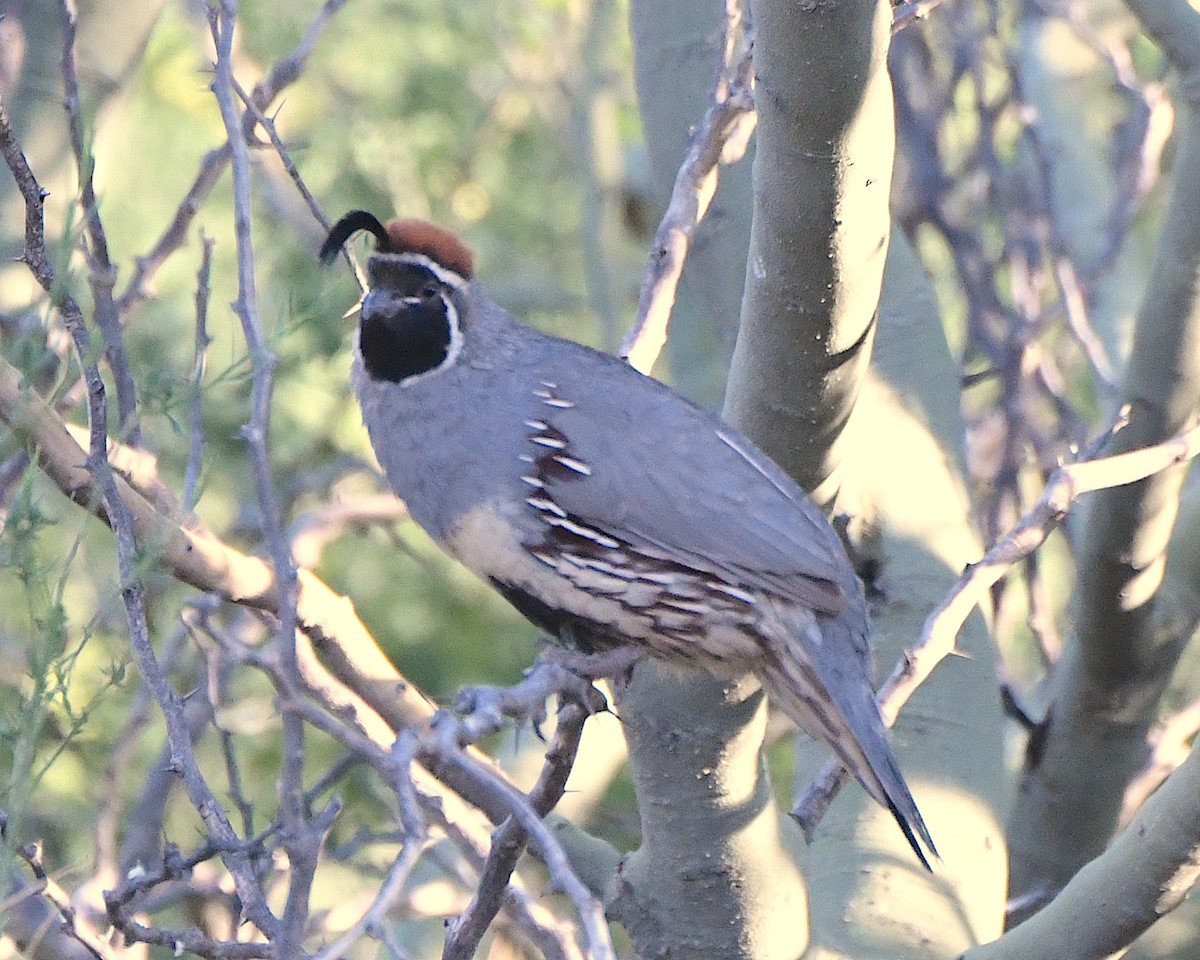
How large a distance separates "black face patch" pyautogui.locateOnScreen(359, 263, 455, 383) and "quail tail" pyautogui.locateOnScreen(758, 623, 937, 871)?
930 millimetres

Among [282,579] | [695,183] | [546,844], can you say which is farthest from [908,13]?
[546,844]

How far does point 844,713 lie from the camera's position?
291cm

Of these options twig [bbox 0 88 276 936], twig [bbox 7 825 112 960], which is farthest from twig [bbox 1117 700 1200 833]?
twig [bbox 0 88 276 936]

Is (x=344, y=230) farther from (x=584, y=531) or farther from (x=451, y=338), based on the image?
(x=584, y=531)

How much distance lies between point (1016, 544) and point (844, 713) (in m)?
0.40

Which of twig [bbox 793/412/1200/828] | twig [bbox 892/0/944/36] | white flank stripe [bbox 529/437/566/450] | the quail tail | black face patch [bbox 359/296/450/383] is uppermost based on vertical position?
twig [bbox 892/0/944/36]

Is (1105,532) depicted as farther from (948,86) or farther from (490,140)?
(490,140)

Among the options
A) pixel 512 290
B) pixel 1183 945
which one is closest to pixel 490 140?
pixel 512 290

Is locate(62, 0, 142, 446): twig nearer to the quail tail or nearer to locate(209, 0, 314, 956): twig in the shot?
locate(209, 0, 314, 956): twig

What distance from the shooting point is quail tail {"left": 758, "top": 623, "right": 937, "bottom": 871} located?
280 centimetres

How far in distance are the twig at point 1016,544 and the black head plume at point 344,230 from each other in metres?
1.19

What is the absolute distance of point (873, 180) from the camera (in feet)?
8.36

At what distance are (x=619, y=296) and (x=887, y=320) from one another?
194 cm

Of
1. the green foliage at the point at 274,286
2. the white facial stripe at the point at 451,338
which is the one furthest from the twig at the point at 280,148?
the white facial stripe at the point at 451,338
